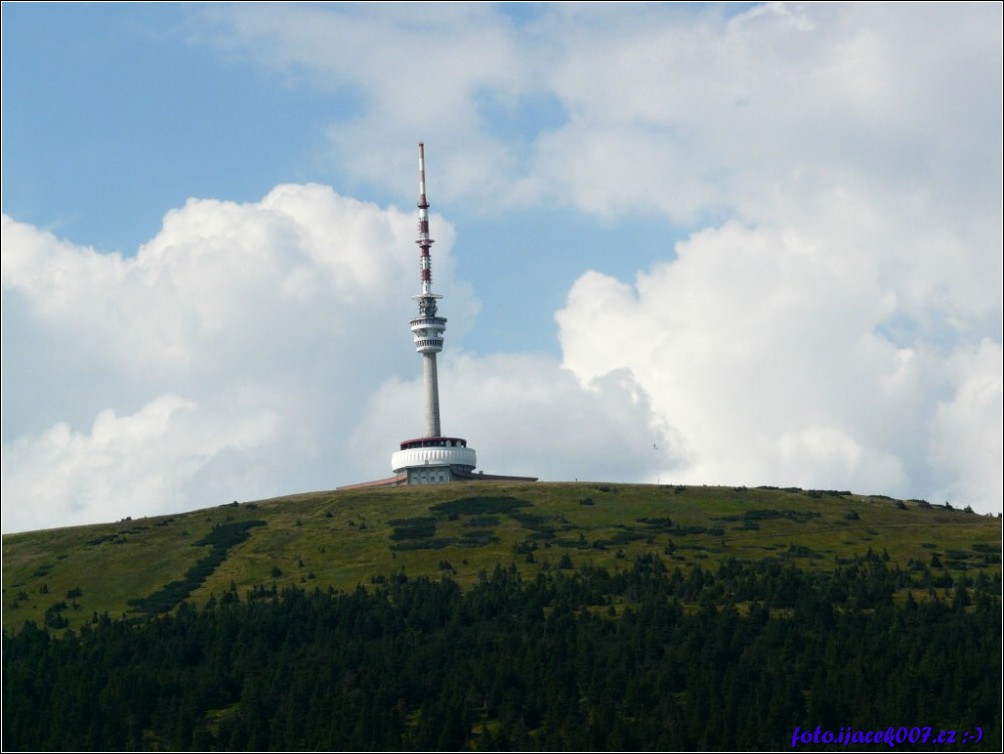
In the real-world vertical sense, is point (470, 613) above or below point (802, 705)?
above

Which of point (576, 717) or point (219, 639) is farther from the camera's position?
point (219, 639)

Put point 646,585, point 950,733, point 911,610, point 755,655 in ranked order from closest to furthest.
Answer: point 950,733, point 755,655, point 911,610, point 646,585

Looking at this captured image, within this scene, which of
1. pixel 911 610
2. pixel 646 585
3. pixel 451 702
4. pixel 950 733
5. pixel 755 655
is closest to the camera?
pixel 950 733

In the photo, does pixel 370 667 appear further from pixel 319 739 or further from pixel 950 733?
pixel 950 733

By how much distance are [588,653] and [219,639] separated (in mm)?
41834

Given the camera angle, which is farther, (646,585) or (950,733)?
(646,585)

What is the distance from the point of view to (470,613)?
578ft

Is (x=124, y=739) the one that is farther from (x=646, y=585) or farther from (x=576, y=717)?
(x=646, y=585)

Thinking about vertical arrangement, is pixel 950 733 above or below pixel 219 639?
below

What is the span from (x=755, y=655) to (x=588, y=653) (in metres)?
15.9

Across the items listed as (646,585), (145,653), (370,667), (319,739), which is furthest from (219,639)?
(646,585)

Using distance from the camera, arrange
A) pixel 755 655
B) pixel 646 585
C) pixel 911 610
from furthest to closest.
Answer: pixel 646 585
pixel 911 610
pixel 755 655

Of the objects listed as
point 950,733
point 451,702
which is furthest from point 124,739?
point 950,733

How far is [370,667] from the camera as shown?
158875mm
